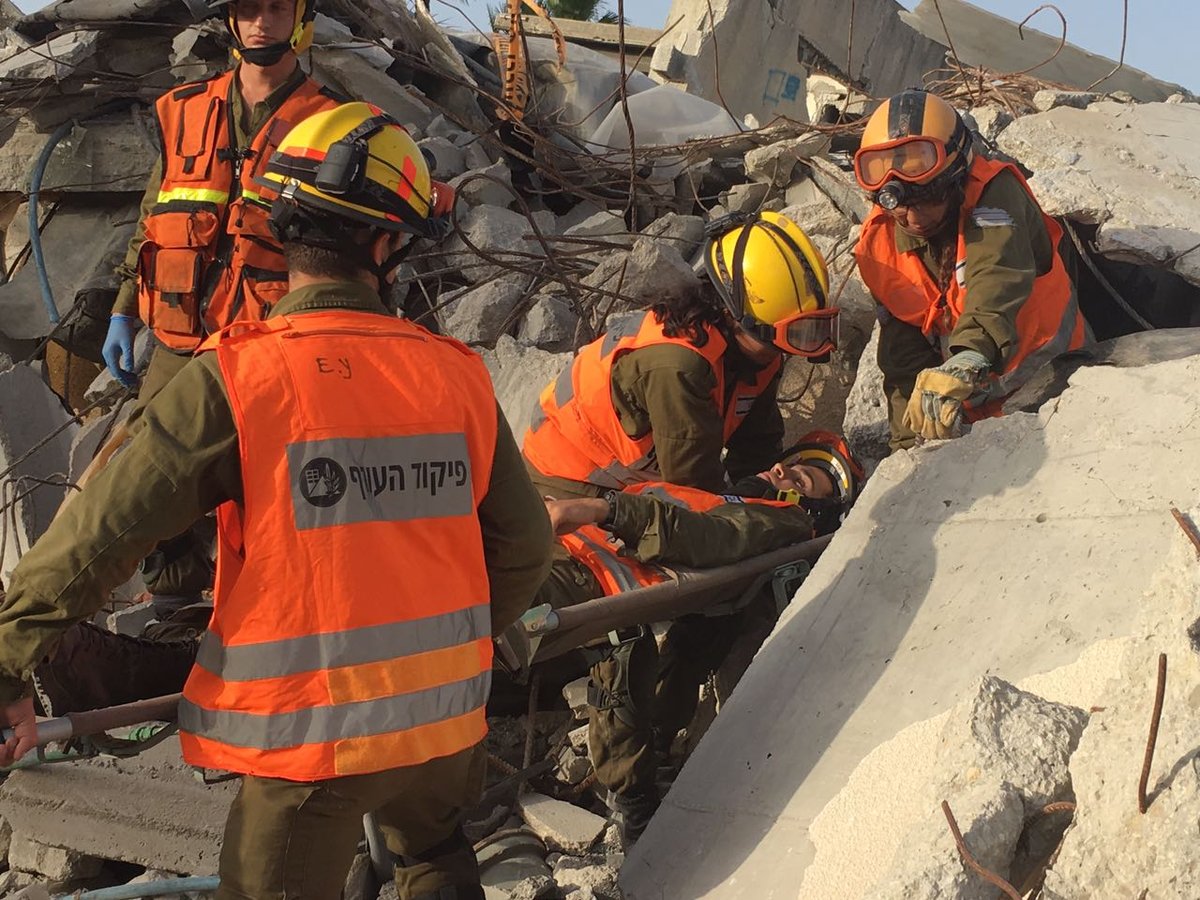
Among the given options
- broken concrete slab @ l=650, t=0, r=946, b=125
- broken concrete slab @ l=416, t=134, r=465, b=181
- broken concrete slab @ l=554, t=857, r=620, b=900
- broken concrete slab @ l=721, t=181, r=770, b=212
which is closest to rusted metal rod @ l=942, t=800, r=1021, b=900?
broken concrete slab @ l=554, t=857, r=620, b=900

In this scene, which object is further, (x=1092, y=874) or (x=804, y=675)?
(x=804, y=675)

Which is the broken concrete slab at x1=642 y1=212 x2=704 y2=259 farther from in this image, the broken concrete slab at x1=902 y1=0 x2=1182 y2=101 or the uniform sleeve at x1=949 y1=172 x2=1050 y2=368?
the broken concrete slab at x1=902 y1=0 x2=1182 y2=101

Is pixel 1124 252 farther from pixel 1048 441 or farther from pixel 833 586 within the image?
pixel 833 586

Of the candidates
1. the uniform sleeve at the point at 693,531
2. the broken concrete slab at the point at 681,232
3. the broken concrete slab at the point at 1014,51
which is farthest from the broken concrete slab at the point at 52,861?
the broken concrete slab at the point at 1014,51

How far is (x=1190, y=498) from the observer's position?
3043 millimetres

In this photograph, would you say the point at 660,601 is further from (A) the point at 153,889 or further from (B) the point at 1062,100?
(B) the point at 1062,100

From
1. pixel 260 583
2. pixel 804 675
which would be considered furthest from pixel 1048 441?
pixel 260 583

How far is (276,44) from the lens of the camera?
3613mm

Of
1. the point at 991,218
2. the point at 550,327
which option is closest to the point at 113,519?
the point at 991,218

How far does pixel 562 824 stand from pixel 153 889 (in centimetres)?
112

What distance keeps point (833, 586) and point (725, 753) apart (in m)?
0.62

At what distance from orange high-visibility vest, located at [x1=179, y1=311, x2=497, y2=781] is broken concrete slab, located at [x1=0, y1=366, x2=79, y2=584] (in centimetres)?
331

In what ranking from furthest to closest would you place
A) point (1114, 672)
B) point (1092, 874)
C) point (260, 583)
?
1. point (1114, 672)
2. point (260, 583)
3. point (1092, 874)

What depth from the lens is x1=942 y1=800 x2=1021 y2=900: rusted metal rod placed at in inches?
75.9
